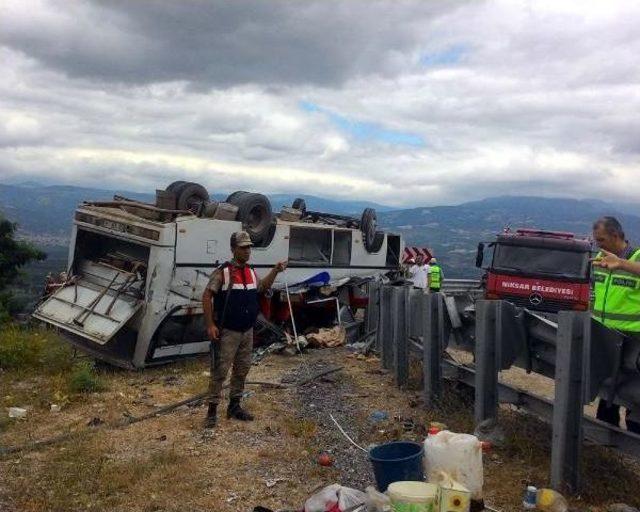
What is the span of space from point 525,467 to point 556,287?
885 cm

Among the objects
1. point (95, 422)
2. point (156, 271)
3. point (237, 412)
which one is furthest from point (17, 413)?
point (156, 271)

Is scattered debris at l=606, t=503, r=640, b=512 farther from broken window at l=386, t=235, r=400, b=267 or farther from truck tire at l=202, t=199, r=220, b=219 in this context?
broken window at l=386, t=235, r=400, b=267

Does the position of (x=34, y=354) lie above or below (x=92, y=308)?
below

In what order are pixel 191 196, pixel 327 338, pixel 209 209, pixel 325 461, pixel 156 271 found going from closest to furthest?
pixel 325 461 < pixel 156 271 < pixel 209 209 < pixel 191 196 < pixel 327 338

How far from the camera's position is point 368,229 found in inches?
531

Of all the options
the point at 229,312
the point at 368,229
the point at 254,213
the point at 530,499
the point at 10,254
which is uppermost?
the point at 254,213

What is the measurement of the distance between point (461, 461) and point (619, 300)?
74.8 inches

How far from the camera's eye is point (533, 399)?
520 cm

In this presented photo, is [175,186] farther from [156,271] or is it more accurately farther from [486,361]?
[486,361]

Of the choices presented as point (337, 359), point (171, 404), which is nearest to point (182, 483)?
point (171, 404)

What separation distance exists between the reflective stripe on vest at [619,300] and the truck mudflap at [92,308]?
628cm

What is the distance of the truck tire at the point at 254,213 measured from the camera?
10.8 metres

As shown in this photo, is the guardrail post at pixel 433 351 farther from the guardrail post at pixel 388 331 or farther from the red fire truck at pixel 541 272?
the red fire truck at pixel 541 272

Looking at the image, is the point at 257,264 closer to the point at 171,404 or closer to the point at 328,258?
the point at 328,258
